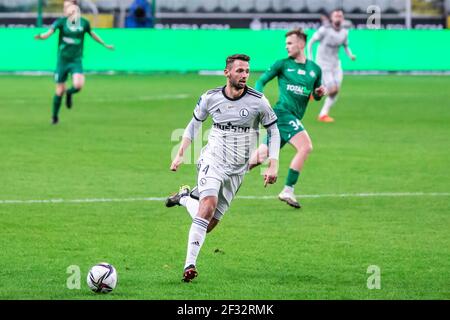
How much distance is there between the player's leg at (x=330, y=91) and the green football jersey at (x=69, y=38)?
5.24 metres

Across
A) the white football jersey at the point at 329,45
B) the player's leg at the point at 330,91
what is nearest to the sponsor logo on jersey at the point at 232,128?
the player's leg at the point at 330,91

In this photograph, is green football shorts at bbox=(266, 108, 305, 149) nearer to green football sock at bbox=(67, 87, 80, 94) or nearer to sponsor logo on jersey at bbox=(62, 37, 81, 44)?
sponsor logo on jersey at bbox=(62, 37, 81, 44)

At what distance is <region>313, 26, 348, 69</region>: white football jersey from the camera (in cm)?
2716

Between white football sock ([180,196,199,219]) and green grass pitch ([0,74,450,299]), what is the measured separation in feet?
1.44

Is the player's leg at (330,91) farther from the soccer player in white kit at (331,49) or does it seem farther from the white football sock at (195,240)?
the white football sock at (195,240)

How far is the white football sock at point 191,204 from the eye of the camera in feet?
37.3

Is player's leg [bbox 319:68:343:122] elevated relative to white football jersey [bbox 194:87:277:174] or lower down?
elevated

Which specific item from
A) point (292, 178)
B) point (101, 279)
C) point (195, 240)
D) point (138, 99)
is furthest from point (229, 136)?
point (138, 99)

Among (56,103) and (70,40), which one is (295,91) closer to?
(56,103)

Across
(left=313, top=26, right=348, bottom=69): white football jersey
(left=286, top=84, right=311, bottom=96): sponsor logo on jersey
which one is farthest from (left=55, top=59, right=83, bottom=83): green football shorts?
(left=286, top=84, right=311, bottom=96): sponsor logo on jersey

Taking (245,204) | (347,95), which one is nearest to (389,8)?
(347,95)

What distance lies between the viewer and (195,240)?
10.4 meters

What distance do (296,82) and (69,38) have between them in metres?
10.6

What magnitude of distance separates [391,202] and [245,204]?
5.95 ft
